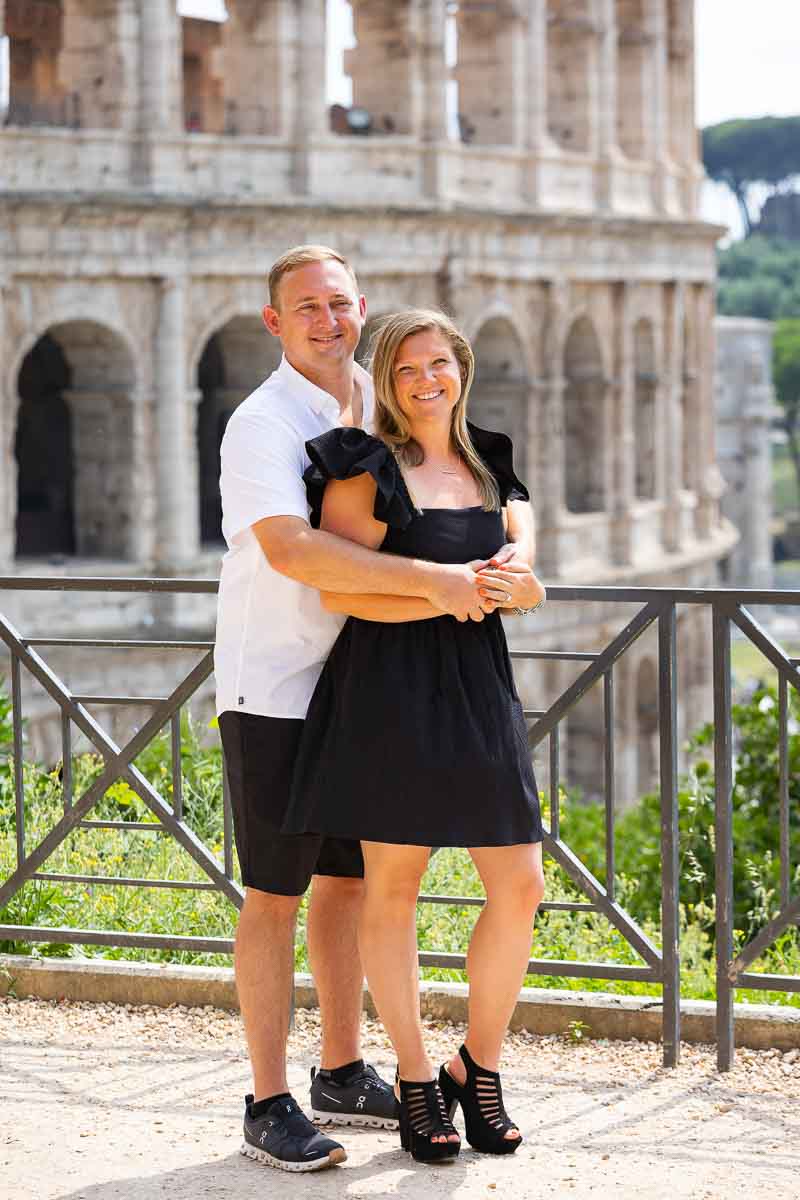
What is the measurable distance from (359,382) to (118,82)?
18.9 meters

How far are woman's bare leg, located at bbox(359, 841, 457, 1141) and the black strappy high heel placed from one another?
0.10 metres

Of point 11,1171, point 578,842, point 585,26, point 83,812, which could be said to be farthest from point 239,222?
point 11,1171

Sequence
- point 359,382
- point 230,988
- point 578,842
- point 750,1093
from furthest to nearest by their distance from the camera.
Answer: point 578,842
point 230,988
point 750,1093
point 359,382

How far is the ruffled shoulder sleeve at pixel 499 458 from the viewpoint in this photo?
4953 millimetres

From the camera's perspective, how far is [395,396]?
478 cm

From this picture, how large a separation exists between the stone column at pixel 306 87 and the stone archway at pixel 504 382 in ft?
13.8

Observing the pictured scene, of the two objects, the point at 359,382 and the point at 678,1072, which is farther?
the point at 678,1072

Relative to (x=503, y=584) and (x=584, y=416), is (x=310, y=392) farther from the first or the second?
(x=584, y=416)

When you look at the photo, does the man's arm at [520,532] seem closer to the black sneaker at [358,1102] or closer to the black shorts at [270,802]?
the black shorts at [270,802]

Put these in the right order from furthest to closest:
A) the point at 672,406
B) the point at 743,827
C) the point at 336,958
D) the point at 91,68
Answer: the point at 672,406 < the point at 91,68 < the point at 743,827 < the point at 336,958

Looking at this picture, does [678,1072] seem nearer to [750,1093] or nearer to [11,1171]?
[750,1093]

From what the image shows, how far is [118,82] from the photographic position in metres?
23.1

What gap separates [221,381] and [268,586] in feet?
72.3

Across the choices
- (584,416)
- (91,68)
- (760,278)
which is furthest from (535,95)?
(760,278)
